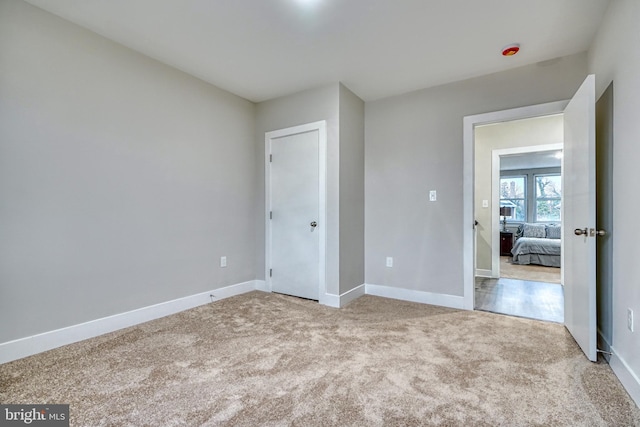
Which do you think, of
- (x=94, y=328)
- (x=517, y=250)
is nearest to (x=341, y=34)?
(x=94, y=328)

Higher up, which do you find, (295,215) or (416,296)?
(295,215)

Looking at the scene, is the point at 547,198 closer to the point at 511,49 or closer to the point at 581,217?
the point at 511,49

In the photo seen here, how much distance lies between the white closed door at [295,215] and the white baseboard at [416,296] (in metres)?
0.77

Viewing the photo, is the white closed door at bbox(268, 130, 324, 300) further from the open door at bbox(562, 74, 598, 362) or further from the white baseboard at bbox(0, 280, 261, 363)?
the open door at bbox(562, 74, 598, 362)

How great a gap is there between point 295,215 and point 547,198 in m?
8.40

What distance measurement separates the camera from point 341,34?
7.79 feet

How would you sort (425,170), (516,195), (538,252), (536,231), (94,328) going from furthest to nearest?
(516,195)
(536,231)
(538,252)
(425,170)
(94,328)

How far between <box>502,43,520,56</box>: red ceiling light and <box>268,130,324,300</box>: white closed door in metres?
1.88

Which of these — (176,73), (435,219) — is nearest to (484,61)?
(435,219)

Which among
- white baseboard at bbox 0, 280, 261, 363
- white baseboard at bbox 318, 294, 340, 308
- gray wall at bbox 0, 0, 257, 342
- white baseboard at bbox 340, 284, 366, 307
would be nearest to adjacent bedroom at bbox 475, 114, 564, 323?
white baseboard at bbox 340, 284, 366, 307

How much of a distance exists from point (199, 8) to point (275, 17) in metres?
0.52

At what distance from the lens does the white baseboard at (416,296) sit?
3160mm

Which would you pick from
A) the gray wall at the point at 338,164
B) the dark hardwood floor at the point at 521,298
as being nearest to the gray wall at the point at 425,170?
the gray wall at the point at 338,164

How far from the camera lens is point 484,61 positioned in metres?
2.76
